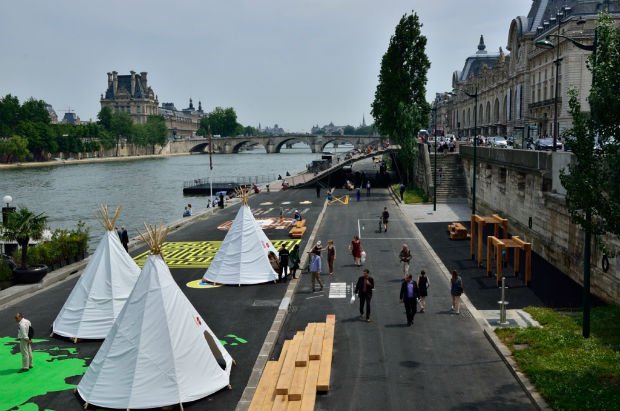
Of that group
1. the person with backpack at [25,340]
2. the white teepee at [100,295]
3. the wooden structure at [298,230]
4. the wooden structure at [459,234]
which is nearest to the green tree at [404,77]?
the wooden structure at [298,230]

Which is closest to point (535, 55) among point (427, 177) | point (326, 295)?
point (427, 177)

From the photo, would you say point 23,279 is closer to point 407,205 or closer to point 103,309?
point 103,309

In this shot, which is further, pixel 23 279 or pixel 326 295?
pixel 23 279

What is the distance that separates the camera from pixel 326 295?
73.7 feet

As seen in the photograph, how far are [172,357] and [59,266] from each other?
52.5 feet

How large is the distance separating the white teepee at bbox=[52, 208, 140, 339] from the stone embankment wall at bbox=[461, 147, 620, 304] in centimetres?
1611

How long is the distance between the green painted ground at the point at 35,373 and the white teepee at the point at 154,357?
1.23 metres

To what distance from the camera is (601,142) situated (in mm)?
13594

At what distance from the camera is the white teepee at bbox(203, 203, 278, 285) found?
24453 mm

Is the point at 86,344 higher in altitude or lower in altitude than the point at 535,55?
lower

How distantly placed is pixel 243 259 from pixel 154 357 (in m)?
11.2

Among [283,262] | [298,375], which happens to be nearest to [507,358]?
[298,375]

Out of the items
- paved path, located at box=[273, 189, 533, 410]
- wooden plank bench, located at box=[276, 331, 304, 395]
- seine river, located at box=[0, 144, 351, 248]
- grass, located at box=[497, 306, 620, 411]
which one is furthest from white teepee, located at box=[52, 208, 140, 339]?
seine river, located at box=[0, 144, 351, 248]

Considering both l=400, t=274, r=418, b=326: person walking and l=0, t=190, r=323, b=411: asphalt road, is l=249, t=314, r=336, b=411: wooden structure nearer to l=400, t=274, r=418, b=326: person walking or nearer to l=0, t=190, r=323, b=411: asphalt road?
l=0, t=190, r=323, b=411: asphalt road
